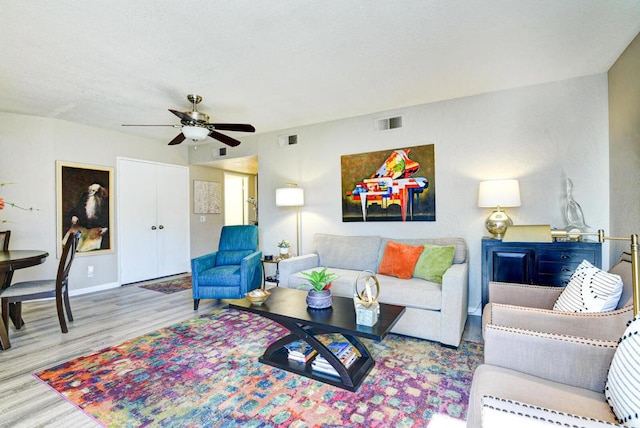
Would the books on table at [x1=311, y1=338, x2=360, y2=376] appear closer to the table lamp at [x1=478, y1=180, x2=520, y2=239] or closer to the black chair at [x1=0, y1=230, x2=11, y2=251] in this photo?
the table lamp at [x1=478, y1=180, x2=520, y2=239]

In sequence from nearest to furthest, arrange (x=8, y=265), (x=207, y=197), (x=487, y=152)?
(x=8, y=265)
(x=487, y=152)
(x=207, y=197)

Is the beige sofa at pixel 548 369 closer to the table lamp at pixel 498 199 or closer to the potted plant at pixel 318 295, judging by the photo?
the potted plant at pixel 318 295

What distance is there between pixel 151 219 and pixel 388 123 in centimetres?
423

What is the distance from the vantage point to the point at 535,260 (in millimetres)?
2689

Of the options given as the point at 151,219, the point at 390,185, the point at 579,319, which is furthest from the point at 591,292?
the point at 151,219

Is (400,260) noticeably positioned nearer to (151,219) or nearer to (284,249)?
(284,249)

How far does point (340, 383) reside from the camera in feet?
6.30

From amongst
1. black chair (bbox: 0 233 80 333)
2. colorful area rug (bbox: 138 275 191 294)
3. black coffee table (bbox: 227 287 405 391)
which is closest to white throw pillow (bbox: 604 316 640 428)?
black coffee table (bbox: 227 287 405 391)

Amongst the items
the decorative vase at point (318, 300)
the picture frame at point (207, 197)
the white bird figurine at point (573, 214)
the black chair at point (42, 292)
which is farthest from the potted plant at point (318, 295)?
the picture frame at point (207, 197)

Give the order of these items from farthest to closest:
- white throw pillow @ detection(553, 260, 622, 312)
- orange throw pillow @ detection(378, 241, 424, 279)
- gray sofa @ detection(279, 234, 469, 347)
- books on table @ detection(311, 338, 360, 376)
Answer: orange throw pillow @ detection(378, 241, 424, 279)
gray sofa @ detection(279, 234, 469, 347)
books on table @ detection(311, 338, 360, 376)
white throw pillow @ detection(553, 260, 622, 312)

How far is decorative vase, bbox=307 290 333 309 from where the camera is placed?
2129 millimetres

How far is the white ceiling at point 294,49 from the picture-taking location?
1.93 metres

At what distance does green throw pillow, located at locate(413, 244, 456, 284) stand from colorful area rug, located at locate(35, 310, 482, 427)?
610mm

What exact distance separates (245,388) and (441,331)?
161cm
